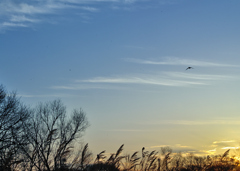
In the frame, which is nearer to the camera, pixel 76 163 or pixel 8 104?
pixel 76 163

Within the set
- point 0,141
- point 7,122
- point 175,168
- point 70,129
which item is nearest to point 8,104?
point 7,122

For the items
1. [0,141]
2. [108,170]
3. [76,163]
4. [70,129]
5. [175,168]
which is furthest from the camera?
[70,129]

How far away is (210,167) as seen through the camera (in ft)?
52.9

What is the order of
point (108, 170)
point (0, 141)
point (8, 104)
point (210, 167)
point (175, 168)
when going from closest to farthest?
1. point (108, 170)
2. point (175, 168)
3. point (210, 167)
4. point (0, 141)
5. point (8, 104)

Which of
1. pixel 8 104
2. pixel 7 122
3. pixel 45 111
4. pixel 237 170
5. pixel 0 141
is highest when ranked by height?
pixel 45 111

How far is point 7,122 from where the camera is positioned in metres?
34.3

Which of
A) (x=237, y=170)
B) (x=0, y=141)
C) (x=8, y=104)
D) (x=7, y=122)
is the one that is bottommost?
(x=237, y=170)

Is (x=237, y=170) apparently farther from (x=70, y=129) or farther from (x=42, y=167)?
(x=70, y=129)

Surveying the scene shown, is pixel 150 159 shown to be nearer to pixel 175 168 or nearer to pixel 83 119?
pixel 175 168

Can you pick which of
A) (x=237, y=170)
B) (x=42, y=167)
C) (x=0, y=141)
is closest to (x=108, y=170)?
(x=42, y=167)

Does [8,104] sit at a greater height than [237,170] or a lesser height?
greater

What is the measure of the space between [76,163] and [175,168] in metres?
5.77

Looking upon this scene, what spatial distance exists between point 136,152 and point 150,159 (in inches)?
27.6

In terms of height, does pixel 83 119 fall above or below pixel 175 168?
above
